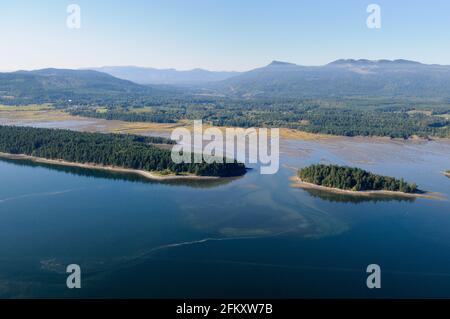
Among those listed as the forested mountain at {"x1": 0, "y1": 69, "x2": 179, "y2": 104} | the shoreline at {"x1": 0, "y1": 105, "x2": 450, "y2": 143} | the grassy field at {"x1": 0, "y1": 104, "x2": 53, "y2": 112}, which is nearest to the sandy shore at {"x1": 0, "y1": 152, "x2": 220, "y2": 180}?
the shoreline at {"x1": 0, "y1": 105, "x2": 450, "y2": 143}

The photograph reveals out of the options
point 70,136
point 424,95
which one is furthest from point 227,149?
point 424,95

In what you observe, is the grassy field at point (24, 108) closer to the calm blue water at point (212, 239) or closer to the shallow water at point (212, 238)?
the shallow water at point (212, 238)

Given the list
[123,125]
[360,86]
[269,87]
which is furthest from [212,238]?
[269,87]

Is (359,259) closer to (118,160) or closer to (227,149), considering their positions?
(118,160)

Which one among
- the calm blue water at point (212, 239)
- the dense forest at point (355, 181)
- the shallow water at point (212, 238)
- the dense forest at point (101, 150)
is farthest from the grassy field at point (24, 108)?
the dense forest at point (355, 181)

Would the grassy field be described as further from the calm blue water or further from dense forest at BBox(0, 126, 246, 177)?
the calm blue water

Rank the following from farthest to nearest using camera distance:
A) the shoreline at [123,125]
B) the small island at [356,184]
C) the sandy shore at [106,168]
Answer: the shoreline at [123,125] → the sandy shore at [106,168] → the small island at [356,184]
